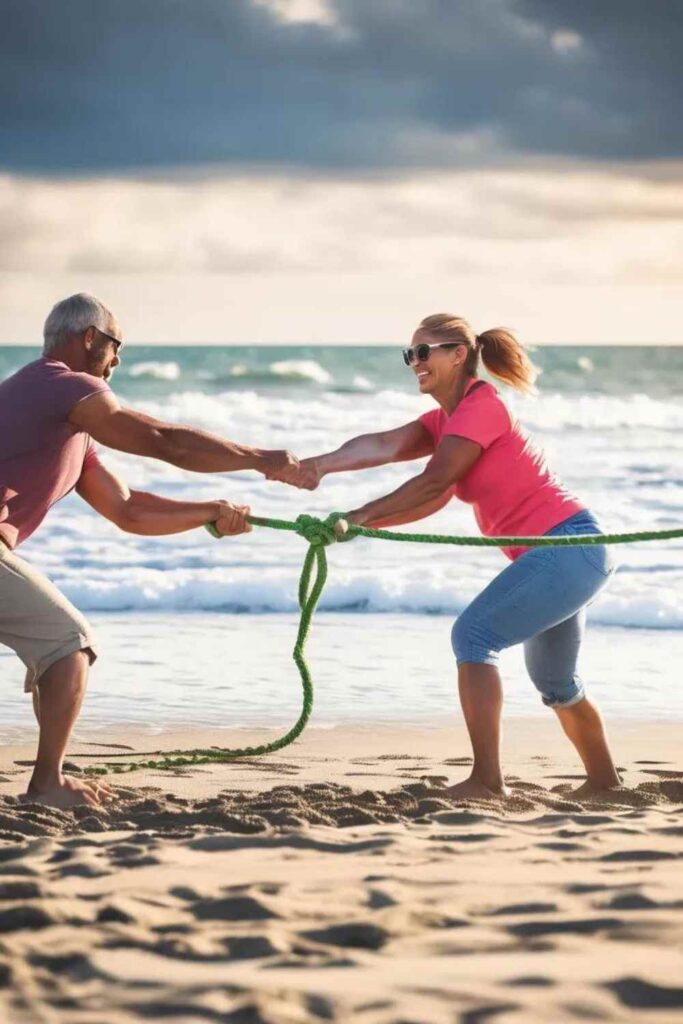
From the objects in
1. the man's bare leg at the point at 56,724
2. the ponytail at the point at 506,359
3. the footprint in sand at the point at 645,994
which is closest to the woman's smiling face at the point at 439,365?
the ponytail at the point at 506,359

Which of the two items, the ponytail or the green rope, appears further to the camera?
the ponytail

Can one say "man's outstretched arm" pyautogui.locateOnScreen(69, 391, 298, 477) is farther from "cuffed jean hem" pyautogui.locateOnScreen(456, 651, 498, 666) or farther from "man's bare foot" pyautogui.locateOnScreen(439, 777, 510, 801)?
"man's bare foot" pyautogui.locateOnScreen(439, 777, 510, 801)

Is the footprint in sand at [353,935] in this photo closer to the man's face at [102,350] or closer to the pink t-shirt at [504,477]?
the pink t-shirt at [504,477]

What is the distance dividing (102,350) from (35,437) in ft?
1.38

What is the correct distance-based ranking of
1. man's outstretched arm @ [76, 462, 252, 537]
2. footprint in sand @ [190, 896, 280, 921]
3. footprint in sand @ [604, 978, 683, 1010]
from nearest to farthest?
A: footprint in sand @ [604, 978, 683, 1010], footprint in sand @ [190, 896, 280, 921], man's outstretched arm @ [76, 462, 252, 537]

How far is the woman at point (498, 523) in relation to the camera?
16.0 ft

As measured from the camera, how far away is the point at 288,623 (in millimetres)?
10492

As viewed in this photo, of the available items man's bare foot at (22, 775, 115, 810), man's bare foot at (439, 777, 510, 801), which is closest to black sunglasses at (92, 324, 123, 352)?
man's bare foot at (22, 775, 115, 810)

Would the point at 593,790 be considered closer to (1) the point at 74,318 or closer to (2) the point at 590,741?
(2) the point at 590,741

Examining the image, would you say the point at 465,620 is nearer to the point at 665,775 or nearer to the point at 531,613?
the point at 531,613

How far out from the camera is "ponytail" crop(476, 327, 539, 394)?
5129 millimetres

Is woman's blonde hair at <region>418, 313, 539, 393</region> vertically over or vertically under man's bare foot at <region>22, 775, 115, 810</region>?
over

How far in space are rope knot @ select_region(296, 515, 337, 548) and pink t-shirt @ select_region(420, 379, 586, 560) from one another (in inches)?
17.8

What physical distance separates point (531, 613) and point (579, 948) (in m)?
1.82
